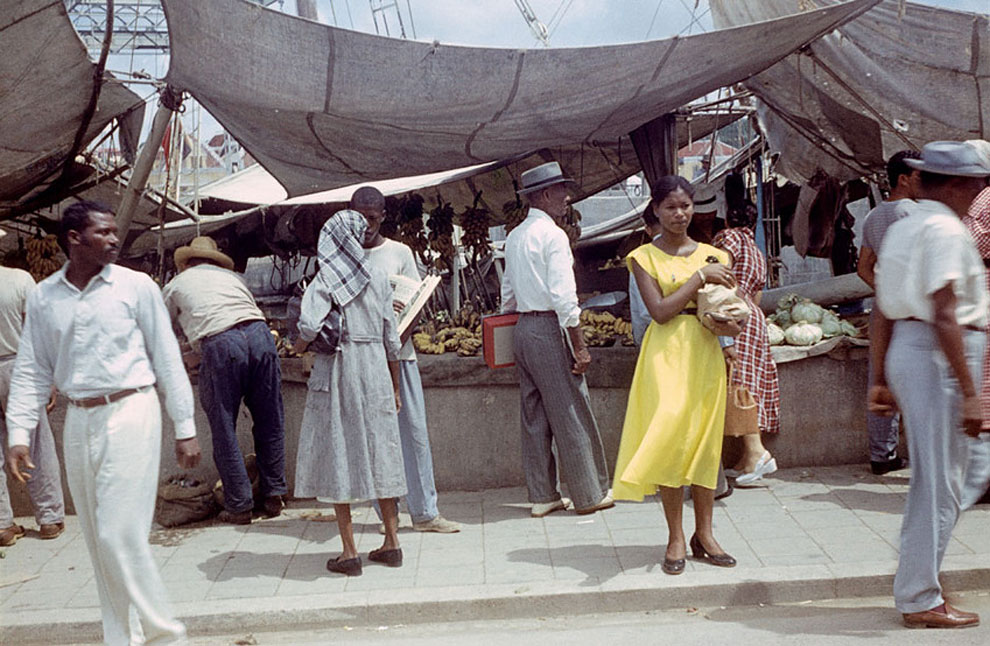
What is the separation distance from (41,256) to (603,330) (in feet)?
19.7

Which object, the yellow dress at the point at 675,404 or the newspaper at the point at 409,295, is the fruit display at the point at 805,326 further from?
the newspaper at the point at 409,295

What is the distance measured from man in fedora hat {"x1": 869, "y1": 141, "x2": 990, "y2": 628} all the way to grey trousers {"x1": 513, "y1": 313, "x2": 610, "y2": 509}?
2339mm

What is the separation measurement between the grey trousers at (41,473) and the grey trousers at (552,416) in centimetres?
295

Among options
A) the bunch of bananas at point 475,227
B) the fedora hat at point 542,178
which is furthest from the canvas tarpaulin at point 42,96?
the fedora hat at point 542,178

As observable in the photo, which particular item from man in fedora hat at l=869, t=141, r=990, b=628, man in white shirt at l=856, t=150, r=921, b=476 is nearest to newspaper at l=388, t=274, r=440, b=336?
man in white shirt at l=856, t=150, r=921, b=476

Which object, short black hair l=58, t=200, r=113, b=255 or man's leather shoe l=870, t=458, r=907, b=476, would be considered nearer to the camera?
short black hair l=58, t=200, r=113, b=255

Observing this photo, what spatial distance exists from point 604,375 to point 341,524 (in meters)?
2.43

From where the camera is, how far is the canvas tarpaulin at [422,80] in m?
6.24

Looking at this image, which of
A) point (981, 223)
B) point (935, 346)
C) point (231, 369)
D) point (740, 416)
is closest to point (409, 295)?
point (231, 369)

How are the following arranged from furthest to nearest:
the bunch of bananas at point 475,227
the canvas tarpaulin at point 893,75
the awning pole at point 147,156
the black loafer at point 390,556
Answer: the bunch of bananas at point 475,227
the awning pole at point 147,156
the canvas tarpaulin at point 893,75
the black loafer at point 390,556

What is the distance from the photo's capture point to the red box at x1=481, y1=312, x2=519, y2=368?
246 inches

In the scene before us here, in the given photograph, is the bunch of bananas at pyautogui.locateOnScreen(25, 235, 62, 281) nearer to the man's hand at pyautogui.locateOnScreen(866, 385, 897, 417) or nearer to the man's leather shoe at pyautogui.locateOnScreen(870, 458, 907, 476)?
the man's leather shoe at pyautogui.locateOnScreen(870, 458, 907, 476)

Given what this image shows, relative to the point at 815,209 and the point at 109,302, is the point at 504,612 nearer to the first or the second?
the point at 109,302

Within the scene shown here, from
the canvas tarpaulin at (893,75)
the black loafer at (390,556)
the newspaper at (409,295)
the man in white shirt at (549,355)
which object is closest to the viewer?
the black loafer at (390,556)
